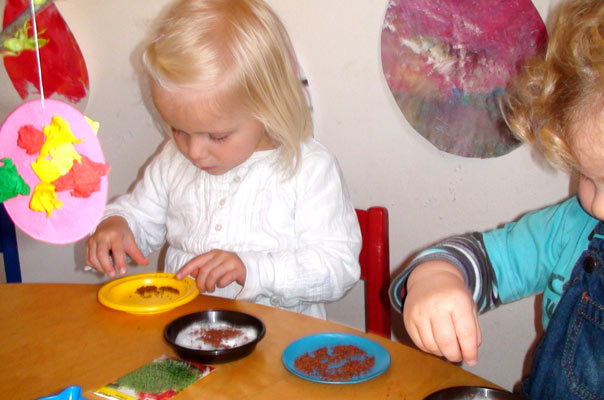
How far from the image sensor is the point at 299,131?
1.14 meters

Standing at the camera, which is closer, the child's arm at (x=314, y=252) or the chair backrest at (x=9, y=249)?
the child's arm at (x=314, y=252)

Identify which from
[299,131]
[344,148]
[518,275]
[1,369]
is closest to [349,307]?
[344,148]

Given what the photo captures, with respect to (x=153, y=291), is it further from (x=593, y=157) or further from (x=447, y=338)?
(x=593, y=157)

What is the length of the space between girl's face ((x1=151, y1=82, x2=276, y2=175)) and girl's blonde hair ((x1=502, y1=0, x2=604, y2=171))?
504 mm

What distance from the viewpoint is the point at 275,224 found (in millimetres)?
1134

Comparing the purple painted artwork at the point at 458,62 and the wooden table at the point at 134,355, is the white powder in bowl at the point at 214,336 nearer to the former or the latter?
the wooden table at the point at 134,355

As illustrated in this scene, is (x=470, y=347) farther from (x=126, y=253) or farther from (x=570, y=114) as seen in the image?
(x=126, y=253)

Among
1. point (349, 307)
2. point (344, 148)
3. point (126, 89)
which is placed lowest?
point (349, 307)

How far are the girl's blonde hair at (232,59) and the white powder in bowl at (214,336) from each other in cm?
40

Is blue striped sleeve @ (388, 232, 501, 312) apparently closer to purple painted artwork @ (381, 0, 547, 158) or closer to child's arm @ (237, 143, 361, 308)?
child's arm @ (237, 143, 361, 308)

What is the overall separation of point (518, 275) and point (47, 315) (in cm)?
69

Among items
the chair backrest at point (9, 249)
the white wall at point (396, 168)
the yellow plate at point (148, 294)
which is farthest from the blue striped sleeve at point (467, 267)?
the chair backrest at point (9, 249)

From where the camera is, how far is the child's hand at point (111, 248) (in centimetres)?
104

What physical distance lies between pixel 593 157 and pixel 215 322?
509 millimetres
